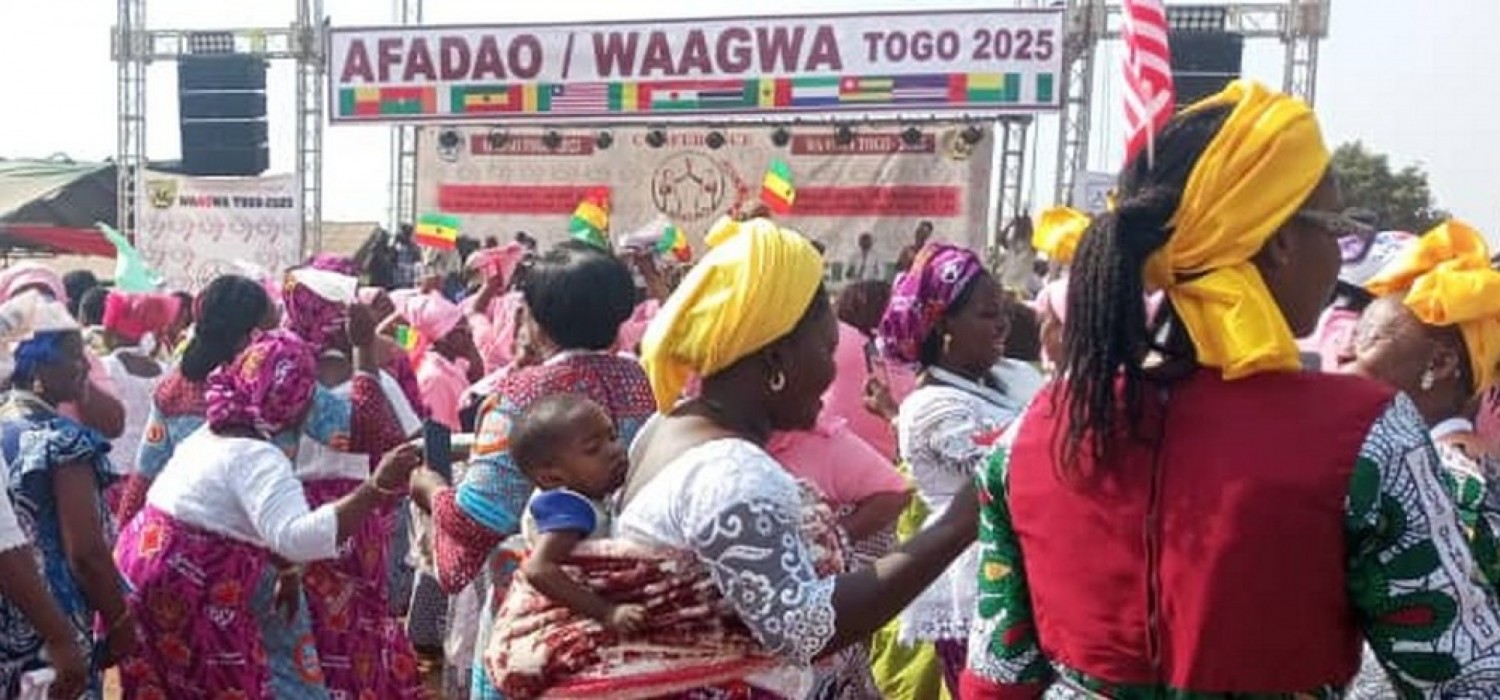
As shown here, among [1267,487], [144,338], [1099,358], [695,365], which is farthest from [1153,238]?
[144,338]

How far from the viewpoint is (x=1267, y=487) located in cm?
185

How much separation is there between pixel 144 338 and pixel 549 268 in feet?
13.1

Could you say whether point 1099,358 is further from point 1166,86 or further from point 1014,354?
point 1014,354

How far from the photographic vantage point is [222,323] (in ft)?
16.1

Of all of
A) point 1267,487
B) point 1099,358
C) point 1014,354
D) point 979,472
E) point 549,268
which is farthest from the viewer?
point 1014,354

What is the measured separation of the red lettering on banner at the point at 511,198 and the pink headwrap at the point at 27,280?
38.2 feet

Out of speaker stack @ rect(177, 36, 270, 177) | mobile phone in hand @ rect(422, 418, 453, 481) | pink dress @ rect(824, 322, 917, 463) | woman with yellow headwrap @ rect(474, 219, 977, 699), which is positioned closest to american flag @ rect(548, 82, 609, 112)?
speaker stack @ rect(177, 36, 270, 177)

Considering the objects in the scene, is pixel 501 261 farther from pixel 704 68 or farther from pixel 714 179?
pixel 714 179

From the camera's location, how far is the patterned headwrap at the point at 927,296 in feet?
12.8

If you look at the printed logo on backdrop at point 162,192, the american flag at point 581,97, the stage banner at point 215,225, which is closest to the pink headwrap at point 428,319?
the american flag at point 581,97

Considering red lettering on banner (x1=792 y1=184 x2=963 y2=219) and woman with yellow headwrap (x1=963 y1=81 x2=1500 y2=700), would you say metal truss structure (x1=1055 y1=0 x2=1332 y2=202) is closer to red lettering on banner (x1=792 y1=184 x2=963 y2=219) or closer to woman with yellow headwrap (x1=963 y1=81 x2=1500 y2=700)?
red lettering on banner (x1=792 y1=184 x2=963 y2=219)

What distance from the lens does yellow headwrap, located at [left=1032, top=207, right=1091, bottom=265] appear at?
3840 millimetres

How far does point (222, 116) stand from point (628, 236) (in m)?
10.6

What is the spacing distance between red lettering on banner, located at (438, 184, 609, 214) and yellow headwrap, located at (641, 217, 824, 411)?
14.8m
